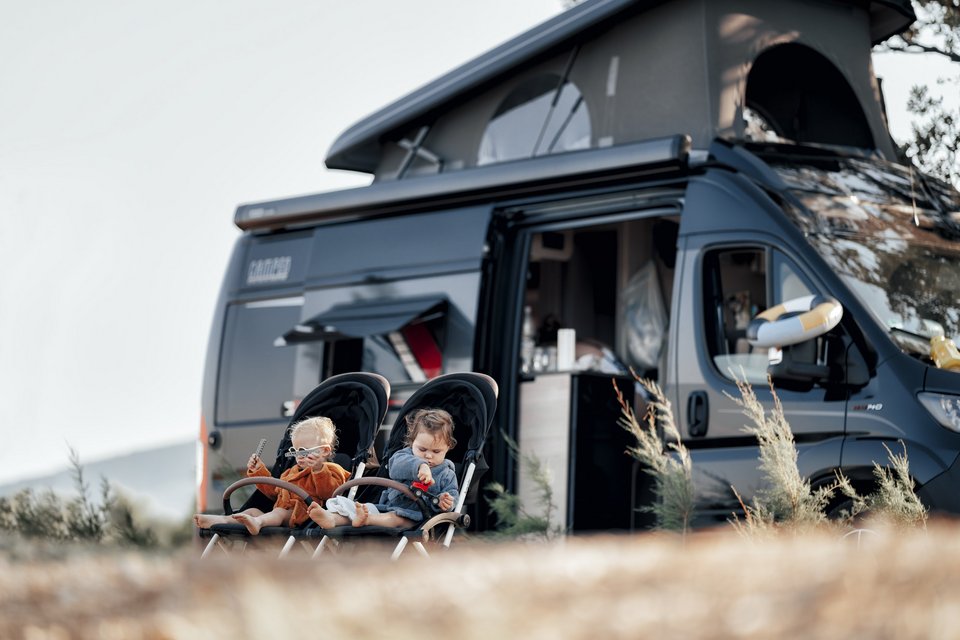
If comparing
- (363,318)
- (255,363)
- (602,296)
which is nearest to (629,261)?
(602,296)

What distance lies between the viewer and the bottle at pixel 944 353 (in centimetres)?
621

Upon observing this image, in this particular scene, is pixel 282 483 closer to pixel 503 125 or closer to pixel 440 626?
pixel 503 125

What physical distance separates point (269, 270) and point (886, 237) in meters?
4.24

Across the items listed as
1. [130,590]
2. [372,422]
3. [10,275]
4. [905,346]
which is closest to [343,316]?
[372,422]

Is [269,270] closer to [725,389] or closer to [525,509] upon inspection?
[525,509]

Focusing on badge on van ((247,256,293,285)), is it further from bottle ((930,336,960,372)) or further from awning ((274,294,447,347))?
bottle ((930,336,960,372))

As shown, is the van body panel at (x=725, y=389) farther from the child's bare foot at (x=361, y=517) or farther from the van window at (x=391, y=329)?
the child's bare foot at (x=361, y=517)

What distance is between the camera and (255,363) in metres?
8.99

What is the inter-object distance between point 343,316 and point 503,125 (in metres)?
1.62

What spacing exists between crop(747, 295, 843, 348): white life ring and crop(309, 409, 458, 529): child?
1.53 m

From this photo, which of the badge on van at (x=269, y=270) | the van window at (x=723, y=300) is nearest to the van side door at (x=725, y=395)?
the van window at (x=723, y=300)

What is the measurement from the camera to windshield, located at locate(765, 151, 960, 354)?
642 centimetres

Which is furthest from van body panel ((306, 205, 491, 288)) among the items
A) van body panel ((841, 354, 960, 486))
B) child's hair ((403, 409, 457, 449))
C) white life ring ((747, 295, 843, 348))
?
van body panel ((841, 354, 960, 486))

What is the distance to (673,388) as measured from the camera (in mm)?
6984
